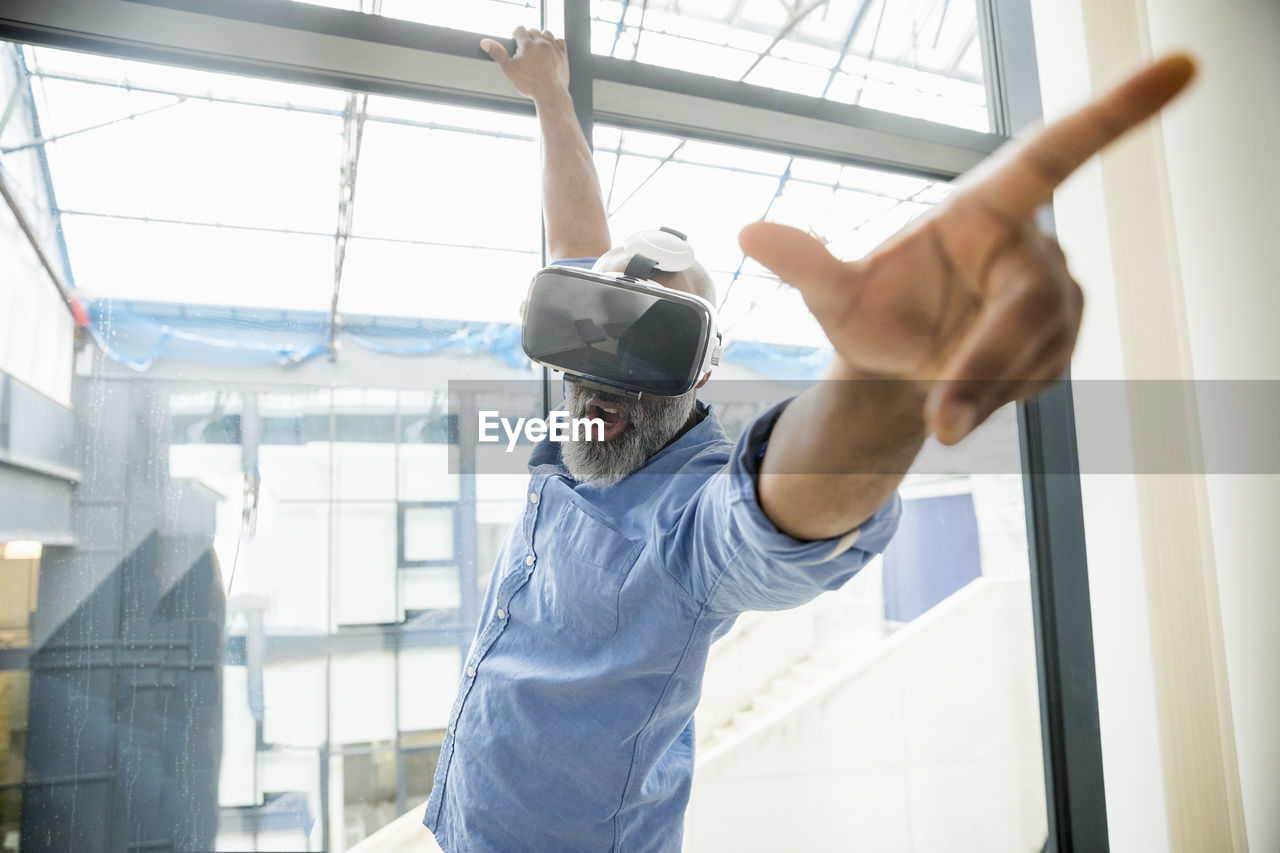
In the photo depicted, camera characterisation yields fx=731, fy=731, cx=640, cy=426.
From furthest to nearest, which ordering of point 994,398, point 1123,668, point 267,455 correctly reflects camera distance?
point 1123,668 → point 267,455 → point 994,398

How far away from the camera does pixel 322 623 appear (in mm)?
1232

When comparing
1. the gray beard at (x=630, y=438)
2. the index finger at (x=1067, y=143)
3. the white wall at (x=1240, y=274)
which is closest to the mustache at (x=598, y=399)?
the gray beard at (x=630, y=438)

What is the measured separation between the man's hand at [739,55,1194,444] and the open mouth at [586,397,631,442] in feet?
1.46

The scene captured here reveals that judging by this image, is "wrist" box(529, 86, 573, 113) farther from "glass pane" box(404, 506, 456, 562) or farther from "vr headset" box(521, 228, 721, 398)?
"glass pane" box(404, 506, 456, 562)

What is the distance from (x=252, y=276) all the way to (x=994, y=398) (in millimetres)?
1273

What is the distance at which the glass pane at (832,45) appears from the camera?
1.79 meters

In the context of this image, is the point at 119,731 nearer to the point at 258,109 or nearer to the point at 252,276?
the point at 252,276

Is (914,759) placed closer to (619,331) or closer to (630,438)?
(630,438)

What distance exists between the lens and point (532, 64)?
1.16 m

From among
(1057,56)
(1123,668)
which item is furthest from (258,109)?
(1123,668)

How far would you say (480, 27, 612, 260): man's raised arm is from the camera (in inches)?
45.4

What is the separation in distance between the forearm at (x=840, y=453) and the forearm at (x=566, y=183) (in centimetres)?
76

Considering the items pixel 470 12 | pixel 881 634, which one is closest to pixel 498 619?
pixel 470 12

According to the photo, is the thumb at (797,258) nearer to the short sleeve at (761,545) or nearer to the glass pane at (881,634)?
the short sleeve at (761,545)
